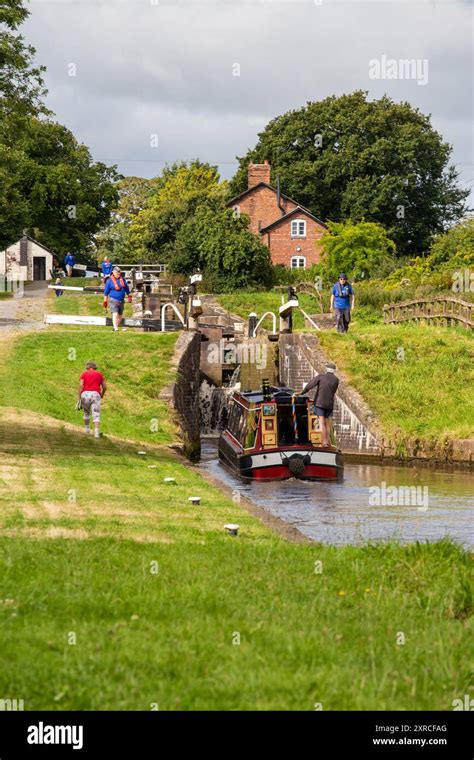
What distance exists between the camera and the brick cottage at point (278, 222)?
84375mm

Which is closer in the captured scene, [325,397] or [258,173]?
[325,397]

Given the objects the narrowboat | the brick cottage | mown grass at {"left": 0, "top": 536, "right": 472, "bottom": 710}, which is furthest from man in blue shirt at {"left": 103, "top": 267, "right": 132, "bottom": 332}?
the brick cottage

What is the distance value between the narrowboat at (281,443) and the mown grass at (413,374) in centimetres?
582

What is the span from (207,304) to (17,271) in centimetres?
2636

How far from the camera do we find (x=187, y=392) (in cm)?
3381

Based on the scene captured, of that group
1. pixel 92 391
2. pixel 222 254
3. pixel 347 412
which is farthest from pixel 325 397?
pixel 222 254

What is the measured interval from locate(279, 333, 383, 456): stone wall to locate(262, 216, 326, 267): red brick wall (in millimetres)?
48363

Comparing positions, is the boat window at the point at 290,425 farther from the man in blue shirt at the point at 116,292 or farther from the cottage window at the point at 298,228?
the cottage window at the point at 298,228

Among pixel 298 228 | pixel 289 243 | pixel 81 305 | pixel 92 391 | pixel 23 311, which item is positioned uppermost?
pixel 298 228

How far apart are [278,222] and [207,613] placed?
250 ft

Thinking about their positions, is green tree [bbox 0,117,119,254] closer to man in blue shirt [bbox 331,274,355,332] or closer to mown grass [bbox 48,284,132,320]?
mown grass [bbox 48,284,132,320]

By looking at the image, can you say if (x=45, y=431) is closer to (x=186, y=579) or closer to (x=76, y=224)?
(x=186, y=579)

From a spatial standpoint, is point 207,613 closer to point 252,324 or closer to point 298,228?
point 252,324
